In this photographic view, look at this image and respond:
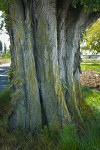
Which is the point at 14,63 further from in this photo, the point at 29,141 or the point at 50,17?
the point at 29,141

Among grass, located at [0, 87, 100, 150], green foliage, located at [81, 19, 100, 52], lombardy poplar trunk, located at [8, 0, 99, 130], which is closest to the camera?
grass, located at [0, 87, 100, 150]

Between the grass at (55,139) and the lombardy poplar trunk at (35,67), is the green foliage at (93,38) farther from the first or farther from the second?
the grass at (55,139)

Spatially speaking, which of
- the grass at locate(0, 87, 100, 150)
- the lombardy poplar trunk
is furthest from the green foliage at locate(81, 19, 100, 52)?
the grass at locate(0, 87, 100, 150)

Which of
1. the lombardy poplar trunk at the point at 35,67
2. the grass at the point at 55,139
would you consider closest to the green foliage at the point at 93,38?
the lombardy poplar trunk at the point at 35,67

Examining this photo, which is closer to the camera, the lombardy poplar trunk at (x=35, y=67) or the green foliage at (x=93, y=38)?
the lombardy poplar trunk at (x=35, y=67)

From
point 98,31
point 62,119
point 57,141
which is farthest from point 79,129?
point 98,31

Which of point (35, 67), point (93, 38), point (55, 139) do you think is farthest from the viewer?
point (93, 38)

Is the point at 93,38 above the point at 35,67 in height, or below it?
above

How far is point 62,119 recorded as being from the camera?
8.17 m

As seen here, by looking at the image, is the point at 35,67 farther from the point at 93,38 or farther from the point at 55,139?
the point at 93,38

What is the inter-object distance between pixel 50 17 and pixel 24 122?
2257mm

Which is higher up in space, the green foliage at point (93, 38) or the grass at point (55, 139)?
the green foliage at point (93, 38)

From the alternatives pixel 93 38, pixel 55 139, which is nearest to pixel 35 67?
pixel 55 139

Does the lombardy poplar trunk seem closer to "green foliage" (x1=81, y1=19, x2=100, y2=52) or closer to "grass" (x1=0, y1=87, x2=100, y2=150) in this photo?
"grass" (x1=0, y1=87, x2=100, y2=150)
